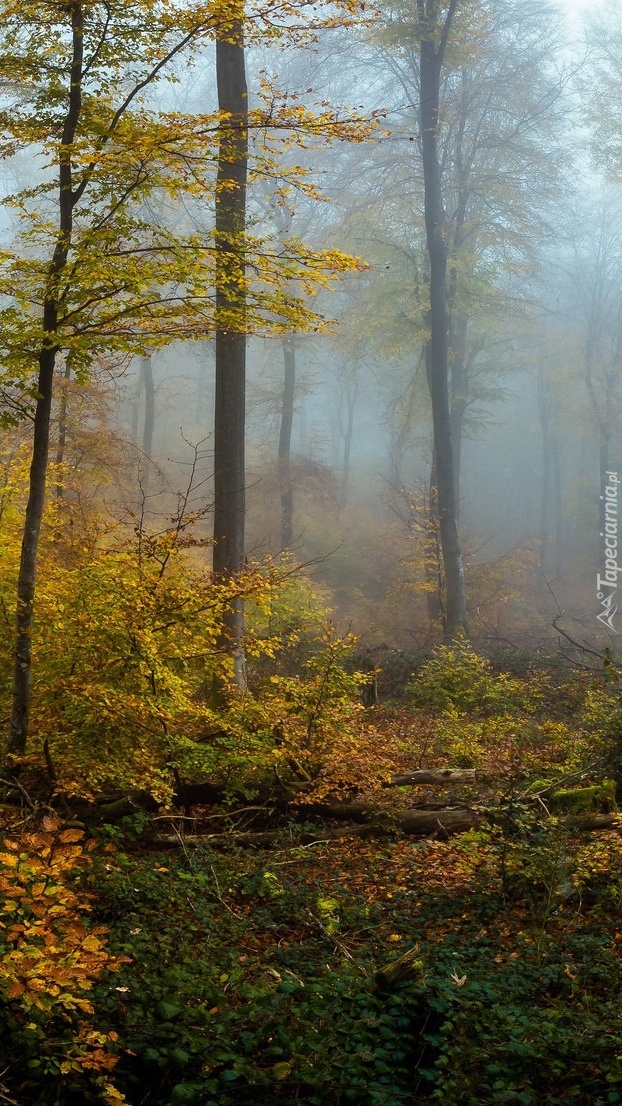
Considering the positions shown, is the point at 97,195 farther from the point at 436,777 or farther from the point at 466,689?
the point at 466,689

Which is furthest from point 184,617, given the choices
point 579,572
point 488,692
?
point 579,572

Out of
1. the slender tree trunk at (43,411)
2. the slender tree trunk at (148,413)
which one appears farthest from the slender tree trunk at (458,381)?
the slender tree trunk at (43,411)

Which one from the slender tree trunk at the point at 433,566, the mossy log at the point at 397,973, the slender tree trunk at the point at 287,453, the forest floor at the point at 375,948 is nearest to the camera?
the forest floor at the point at 375,948

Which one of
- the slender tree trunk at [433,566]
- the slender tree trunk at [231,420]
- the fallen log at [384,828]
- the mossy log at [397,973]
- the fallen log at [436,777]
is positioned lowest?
the fallen log at [384,828]

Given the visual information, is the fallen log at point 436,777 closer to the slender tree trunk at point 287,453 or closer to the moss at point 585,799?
the moss at point 585,799

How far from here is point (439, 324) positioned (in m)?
16.0

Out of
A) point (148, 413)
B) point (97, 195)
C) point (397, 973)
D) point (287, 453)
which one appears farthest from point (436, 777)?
point (148, 413)

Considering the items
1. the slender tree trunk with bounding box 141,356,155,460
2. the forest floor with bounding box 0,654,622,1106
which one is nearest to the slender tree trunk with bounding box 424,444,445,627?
the forest floor with bounding box 0,654,622,1106

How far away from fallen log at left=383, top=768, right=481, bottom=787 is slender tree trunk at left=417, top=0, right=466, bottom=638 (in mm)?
7562

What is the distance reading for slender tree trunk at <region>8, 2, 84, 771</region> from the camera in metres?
5.98

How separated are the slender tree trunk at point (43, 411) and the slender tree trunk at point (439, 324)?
32.9ft

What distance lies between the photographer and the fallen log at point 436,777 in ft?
24.4

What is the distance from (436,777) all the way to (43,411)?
4.76m

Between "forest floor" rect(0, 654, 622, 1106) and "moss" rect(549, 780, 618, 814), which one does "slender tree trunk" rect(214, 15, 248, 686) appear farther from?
"moss" rect(549, 780, 618, 814)
